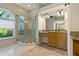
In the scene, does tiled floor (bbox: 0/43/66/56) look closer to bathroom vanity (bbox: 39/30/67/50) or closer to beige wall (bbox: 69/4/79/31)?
bathroom vanity (bbox: 39/30/67/50)

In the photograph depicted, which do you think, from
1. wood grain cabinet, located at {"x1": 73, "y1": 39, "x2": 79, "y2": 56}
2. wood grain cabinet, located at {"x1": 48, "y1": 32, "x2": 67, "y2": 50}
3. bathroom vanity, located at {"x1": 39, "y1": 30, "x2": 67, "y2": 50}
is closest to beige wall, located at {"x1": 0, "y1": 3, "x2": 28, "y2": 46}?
bathroom vanity, located at {"x1": 39, "y1": 30, "x2": 67, "y2": 50}

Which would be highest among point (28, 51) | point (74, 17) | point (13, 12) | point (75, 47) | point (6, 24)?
point (13, 12)

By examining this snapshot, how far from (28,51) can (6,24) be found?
634mm

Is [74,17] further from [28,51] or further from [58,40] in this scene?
[28,51]

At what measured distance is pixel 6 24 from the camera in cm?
180

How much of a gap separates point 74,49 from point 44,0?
93cm

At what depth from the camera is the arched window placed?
1.74m

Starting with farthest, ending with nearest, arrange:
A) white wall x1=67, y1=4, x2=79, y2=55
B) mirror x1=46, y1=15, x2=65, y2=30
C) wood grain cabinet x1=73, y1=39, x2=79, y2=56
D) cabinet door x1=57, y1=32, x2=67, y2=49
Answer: mirror x1=46, y1=15, x2=65, y2=30, cabinet door x1=57, y1=32, x2=67, y2=49, white wall x1=67, y1=4, x2=79, y2=55, wood grain cabinet x1=73, y1=39, x2=79, y2=56

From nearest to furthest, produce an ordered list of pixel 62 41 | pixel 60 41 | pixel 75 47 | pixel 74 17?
pixel 75 47 < pixel 74 17 < pixel 62 41 < pixel 60 41

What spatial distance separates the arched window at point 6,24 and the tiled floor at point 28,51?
231 mm

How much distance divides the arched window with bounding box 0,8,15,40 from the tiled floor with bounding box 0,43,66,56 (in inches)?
9.1

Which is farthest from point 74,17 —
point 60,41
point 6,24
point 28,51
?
→ point 6,24

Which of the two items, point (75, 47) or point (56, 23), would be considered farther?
point (56, 23)

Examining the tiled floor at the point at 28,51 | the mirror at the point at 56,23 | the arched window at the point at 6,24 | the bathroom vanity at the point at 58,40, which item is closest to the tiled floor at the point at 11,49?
the tiled floor at the point at 28,51
